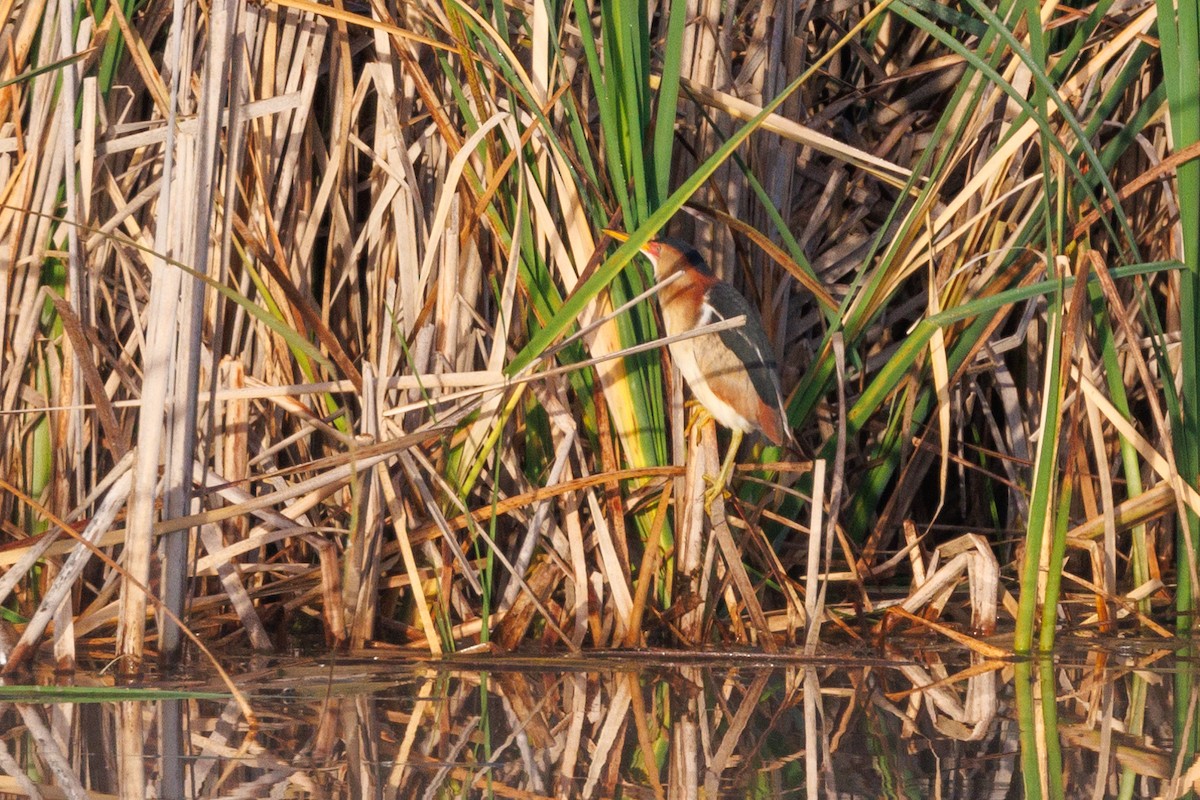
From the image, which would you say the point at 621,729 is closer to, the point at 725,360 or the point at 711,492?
the point at 711,492

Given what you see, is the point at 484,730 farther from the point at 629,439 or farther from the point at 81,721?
the point at 629,439

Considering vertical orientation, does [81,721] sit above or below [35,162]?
below

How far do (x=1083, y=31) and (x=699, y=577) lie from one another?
1185 mm

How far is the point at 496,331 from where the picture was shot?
8.13ft

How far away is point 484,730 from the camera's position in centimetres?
182

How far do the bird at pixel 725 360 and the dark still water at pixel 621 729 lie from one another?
47cm

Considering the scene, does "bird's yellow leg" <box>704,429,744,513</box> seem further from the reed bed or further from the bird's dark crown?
the bird's dark crown

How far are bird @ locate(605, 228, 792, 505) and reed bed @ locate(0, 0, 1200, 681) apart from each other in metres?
0.07

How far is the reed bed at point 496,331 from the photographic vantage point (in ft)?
7.27

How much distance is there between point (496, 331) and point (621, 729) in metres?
0.88

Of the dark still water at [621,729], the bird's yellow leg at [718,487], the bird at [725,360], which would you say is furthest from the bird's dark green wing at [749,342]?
the dark still water at [621,729]

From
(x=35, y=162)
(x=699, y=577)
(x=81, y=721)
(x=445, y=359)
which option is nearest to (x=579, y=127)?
(x=445, y=359)

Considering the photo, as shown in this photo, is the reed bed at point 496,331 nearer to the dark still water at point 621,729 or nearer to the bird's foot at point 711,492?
the bird's foot at point 711,492

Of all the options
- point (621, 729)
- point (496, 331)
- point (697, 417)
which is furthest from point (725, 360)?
point (621, 729)
